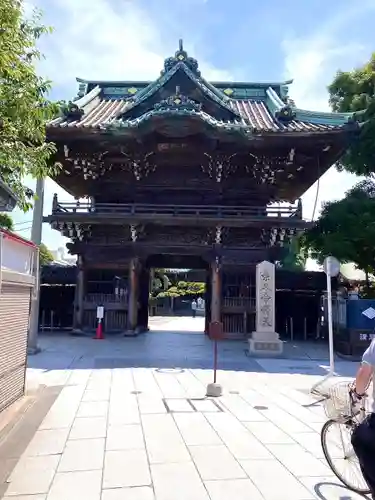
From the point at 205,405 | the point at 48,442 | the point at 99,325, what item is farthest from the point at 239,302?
the point at 48,442

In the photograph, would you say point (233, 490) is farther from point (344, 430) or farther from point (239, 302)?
point (239, 302)

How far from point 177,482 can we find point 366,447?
1828 millimetres

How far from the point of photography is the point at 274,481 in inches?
154

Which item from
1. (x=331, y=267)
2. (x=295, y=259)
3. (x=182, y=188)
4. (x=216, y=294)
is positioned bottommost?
(x=216, y=294)

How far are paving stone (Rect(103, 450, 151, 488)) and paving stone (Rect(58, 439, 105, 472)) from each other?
10cm

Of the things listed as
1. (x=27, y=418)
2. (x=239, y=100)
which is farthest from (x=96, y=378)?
(x=239, y=100)

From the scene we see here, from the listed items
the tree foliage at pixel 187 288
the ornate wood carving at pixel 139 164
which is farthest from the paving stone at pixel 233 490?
the tree foliage at pixel 187 288

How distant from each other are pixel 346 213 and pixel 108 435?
12881 mm

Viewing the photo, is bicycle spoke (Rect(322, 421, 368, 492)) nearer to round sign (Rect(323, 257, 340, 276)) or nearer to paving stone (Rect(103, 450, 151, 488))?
paving stone (Rect(103, 450, 151, 488))

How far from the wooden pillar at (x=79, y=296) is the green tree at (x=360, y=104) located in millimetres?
11213

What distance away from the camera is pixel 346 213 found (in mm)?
15383

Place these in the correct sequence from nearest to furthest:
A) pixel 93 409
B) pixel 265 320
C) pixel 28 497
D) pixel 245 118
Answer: pixel 28 497, pixel 93 409, pixel 265 320, pixel 245 118

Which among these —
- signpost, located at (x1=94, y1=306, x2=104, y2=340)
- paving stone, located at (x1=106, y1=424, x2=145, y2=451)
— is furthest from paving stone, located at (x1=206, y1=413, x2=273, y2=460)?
signpost, located at (x1=94, y1=306, x2=104, y2=340)

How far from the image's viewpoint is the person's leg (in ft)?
9.42
